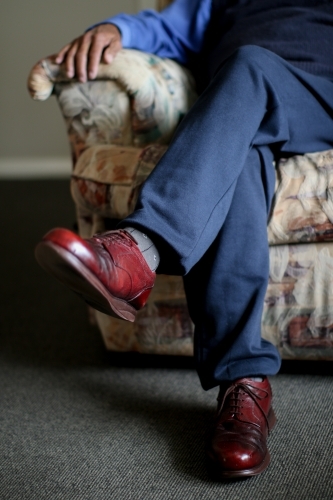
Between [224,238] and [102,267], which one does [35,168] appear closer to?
[224,238]

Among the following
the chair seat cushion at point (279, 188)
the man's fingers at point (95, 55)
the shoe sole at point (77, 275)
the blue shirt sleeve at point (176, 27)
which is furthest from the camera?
the blue shirt sleeve at point (176, 27)

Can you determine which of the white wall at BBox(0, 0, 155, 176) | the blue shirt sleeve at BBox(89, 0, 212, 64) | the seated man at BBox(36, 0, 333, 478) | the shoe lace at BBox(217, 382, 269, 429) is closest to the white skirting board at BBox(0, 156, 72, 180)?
the white wall at BBox(0, 0, 155, 176)

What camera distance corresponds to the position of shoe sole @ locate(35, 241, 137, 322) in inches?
25.0

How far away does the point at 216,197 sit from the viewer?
2.59 ft

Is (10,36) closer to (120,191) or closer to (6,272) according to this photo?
(6,272)

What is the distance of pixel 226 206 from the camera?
81 cm

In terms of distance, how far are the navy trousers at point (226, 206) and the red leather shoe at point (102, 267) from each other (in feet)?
0.14

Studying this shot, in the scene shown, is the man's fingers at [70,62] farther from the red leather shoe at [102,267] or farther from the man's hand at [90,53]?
the red leather shoe at [102,267]

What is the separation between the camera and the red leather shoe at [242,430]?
75cm

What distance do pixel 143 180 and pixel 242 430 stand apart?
0.45 metres

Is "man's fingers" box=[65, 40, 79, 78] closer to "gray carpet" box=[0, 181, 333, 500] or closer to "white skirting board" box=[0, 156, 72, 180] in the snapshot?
"gray carpet" box=[0, 181, 333, 500]

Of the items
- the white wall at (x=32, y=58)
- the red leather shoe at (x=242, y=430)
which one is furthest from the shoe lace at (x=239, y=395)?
the white wall at (x=32, y=58)

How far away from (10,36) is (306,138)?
105 inches

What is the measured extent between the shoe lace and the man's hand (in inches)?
27.0
